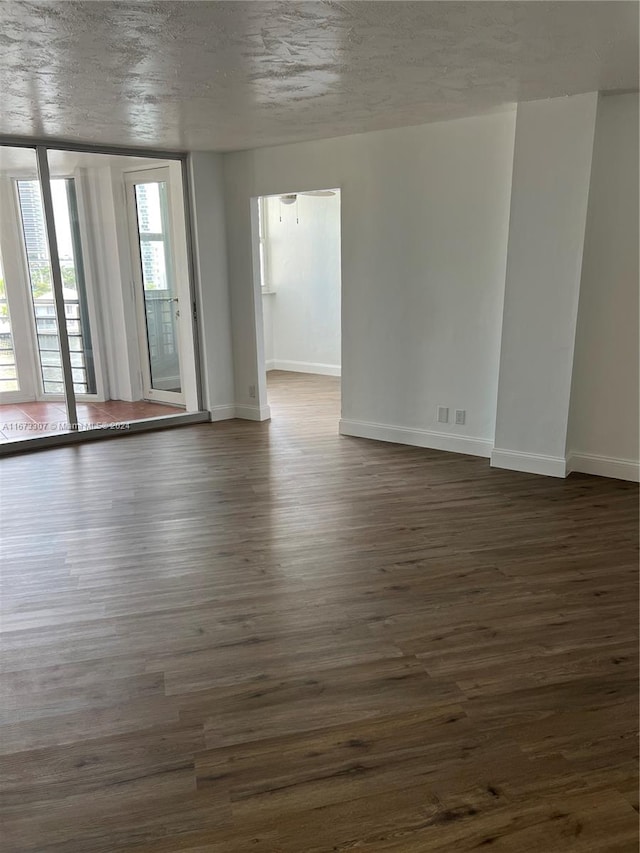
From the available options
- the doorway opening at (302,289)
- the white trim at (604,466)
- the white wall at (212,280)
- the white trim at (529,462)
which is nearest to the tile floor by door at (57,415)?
the white wall at (212,280)

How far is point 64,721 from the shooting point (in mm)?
2107

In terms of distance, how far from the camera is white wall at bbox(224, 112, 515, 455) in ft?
14.6

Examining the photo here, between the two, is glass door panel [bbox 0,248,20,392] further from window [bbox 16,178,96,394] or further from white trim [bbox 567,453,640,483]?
white trim [bbox 567,453,640,483]

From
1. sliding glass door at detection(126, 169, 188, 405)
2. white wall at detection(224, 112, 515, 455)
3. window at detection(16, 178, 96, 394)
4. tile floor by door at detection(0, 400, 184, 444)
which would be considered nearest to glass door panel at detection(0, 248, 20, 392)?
tile floor by door at detection(0, 400, 184, 444)

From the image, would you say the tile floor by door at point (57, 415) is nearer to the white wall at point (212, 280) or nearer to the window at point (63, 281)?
the window at point (63, 281)

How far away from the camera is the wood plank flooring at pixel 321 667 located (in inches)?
68.3

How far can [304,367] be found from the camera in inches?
342

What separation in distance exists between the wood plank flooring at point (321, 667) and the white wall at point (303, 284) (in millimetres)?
4457

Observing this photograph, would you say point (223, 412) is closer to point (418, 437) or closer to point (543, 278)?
point (418, 437)

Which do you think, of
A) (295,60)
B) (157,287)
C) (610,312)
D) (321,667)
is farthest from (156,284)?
(321,667)

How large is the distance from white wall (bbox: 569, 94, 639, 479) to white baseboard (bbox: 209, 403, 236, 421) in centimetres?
318

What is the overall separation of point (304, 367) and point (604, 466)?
4967 mm

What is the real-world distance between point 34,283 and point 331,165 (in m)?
2.71

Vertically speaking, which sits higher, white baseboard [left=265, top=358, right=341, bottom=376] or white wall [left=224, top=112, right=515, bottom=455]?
white wall [left=224, top=112, right=515, bottom=455]
